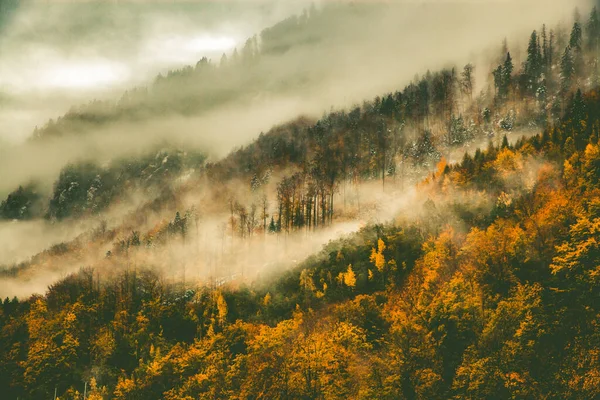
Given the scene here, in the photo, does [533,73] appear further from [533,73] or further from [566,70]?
[566,70]

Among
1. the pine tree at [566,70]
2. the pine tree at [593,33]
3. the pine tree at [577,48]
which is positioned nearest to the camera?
the pine tree at [566,70]

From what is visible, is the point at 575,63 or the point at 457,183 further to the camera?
the point at 575,63

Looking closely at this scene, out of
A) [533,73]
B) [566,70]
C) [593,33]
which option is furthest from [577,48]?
[533,73]

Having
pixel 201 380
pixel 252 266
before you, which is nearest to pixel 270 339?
pixel 201 380

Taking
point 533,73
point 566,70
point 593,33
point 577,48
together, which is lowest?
point 566,70

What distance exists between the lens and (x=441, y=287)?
80500 millimetres

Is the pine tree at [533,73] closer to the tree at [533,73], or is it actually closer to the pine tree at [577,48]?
the tree at [533,73]

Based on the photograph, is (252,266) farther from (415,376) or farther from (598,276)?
(598,276)

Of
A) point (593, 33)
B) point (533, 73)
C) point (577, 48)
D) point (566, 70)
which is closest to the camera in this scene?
point (566, 70)

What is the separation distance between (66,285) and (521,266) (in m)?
162

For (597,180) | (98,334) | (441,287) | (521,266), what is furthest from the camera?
(98,334)

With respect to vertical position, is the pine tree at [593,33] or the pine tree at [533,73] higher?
the pine tree at [593,33]

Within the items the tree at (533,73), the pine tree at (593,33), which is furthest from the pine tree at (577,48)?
the tree at (533,73)

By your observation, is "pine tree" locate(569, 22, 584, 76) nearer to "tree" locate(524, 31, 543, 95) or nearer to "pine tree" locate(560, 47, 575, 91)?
"pine tree" locate(560, 47, 575, 91)
